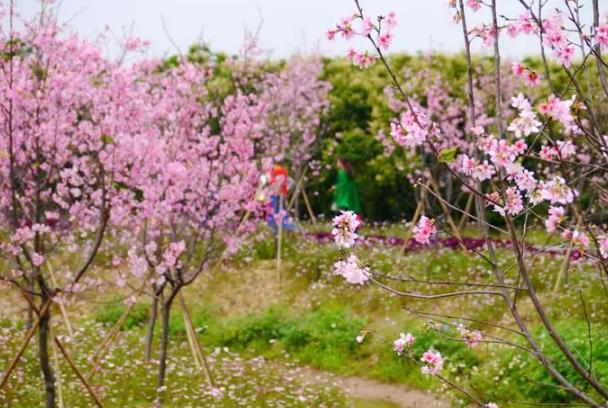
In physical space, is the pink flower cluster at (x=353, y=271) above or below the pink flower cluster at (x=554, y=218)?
below

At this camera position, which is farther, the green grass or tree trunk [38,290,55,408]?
the green grass

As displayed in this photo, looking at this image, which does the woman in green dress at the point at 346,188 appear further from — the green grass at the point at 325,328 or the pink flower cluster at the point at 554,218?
the pink flower cluster at the point at 554,218

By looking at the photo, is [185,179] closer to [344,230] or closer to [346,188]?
[344,230]

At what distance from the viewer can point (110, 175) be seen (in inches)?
314

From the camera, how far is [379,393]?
30.9ft

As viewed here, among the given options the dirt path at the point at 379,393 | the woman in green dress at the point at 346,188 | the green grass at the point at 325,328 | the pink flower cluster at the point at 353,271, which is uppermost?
the pink flower cluster at the point at 353,271

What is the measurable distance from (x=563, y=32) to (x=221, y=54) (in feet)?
64.2

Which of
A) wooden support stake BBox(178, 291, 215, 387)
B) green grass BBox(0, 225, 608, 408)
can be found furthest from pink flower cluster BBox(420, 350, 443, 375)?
wooden support stake BBox(178, 291, 215, 387)

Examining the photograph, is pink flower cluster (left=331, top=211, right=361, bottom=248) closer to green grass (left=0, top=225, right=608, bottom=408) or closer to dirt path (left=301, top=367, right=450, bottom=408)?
green grass (left=0, top=225, right=608, bottom=408)

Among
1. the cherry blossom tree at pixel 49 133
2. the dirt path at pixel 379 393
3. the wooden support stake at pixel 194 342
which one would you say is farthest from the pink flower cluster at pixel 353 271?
the dirt path at pixel 379 393

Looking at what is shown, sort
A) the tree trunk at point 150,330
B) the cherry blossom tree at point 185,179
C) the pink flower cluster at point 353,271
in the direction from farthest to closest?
the tree trunk at point 150,330, the cherry blossom tree at point 185,179, the pink flower cluster at point 353,271

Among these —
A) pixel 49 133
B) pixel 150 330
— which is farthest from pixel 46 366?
pixel 150 330

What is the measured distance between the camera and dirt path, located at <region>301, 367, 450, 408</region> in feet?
29.4

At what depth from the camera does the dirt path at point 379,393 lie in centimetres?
895
